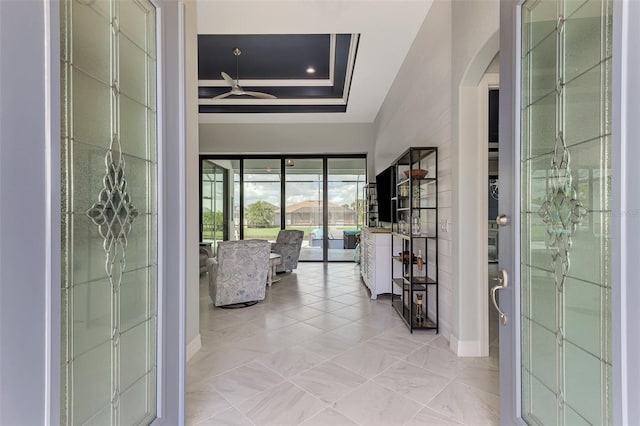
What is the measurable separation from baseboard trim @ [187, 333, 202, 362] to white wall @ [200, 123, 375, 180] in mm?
5379

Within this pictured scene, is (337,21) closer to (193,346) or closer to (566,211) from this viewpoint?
(566,211)

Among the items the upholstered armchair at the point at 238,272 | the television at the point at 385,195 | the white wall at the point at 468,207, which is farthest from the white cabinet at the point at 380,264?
the white wall at the point at 468,207

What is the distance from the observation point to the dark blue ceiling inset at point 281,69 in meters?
4.30

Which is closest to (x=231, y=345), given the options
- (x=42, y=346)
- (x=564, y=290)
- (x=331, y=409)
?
(x=331, y=409)

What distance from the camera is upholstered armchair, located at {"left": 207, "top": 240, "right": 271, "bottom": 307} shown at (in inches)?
154

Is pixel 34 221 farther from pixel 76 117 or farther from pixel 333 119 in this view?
pixel 333 119

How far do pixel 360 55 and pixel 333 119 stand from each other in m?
2.98

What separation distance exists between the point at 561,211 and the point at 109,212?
1.69 meters

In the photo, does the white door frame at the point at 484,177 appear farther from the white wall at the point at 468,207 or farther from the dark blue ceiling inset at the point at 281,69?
the dark blue ceiling inset at the point at 281,69

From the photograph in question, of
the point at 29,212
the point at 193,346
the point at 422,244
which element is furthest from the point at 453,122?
the point at 193,346

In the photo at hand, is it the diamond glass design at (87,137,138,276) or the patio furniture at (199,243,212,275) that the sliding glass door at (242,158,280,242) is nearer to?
the patio furniture at (199,243,212,275)

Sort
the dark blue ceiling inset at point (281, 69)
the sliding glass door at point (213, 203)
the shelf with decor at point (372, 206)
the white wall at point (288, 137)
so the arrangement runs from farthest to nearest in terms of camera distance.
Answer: the sliding glass door at point (213, 203), the white wall at point (288, 137), the shelf with decor at point (372, 206), the dark blue ceiling inset at point (281, 69)

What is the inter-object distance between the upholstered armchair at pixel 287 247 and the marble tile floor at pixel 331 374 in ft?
7.83

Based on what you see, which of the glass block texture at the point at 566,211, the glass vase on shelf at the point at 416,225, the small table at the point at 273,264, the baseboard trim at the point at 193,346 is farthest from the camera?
the small table at the point at 273,264
